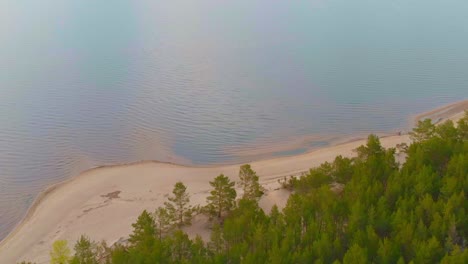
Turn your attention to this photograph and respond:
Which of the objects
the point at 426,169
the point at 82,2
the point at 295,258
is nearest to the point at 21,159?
the point at 295,258

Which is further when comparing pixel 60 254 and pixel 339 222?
pixel 60 254

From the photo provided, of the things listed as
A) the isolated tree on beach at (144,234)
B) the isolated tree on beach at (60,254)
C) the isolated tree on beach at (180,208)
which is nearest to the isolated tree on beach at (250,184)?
the isolated tree on beach at (180,208)

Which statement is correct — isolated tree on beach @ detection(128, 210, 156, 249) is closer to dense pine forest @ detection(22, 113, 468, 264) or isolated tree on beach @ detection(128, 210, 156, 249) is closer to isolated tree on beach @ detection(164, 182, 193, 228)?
dense pine forest @ detection(22, 113, 468, 264)

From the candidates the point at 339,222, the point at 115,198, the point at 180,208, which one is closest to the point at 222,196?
the point at 180,208

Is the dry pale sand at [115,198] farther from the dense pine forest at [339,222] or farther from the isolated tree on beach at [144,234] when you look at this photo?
the isolated tree on beach at [144,234]

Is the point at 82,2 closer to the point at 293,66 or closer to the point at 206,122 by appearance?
the point at 293,66

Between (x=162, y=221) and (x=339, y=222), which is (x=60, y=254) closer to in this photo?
(x=162, y=221)
